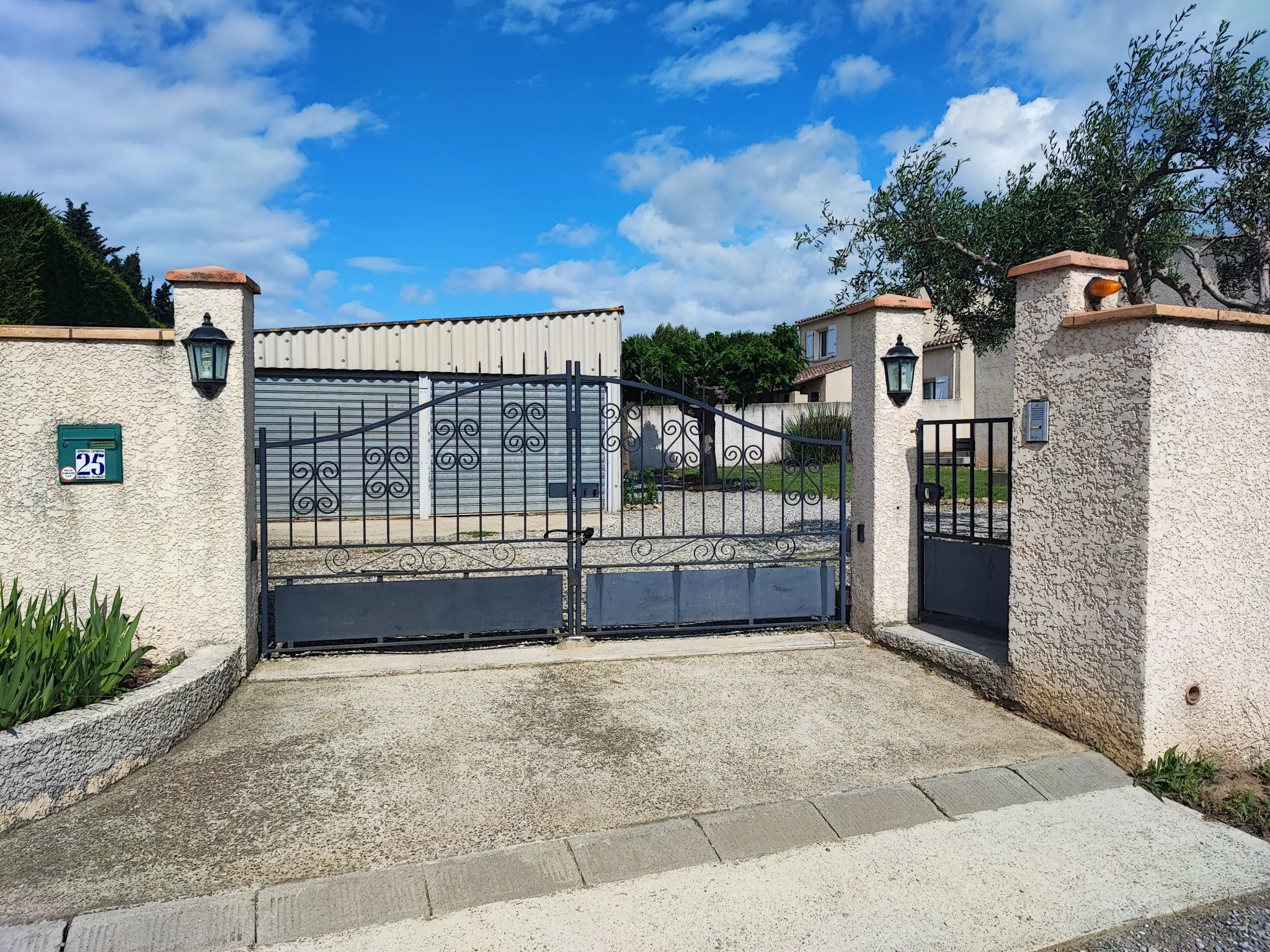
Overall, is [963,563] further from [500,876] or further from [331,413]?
[331,413]

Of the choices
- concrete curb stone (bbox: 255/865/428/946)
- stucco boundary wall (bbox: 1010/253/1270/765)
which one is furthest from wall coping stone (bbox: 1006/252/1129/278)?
concrete curb stone (bbox: 255/865/428/946)

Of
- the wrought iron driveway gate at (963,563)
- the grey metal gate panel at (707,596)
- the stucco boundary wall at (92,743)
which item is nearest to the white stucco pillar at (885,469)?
the wrought iron driveway gate at (963,563)

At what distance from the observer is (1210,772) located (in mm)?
4215

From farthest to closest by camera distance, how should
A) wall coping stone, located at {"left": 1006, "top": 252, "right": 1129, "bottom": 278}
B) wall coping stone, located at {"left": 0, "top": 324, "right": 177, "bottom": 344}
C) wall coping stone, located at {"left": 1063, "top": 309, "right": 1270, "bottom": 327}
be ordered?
1. wall coping stone, located at {"left": 0, "top": 324, "right": 177, "bottom": 344}
2. wall coping stone, located at {"left": 1006, "top": 252, "right": 1129, "bottom": 278}
3. wall coping stone, located at {"left": 1063, "top": 309, "right": 1270, "bottom": 327}

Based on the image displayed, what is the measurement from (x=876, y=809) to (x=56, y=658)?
13.0 ft

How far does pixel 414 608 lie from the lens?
19.3 feet

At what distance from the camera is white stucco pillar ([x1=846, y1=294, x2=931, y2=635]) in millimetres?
6168

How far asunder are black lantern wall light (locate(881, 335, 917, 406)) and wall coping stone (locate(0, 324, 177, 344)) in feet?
15.8

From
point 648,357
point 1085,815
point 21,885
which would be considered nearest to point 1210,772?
point 1085,815

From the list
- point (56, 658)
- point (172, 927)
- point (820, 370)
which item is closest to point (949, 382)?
point (820, 370)

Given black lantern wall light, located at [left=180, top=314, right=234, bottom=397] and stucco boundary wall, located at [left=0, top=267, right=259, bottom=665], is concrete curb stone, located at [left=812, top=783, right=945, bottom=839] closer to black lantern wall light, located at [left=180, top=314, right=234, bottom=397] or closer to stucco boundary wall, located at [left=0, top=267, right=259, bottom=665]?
stucco boundary wall, located at [left=0, top=267, right=259, bottom=665]

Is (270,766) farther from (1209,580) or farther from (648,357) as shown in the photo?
(648,357)

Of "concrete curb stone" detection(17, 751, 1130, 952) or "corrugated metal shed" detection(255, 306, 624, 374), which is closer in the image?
"concrete curb stone" detection(17, 751, 1130, 952)

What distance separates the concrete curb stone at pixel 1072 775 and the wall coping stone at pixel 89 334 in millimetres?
5340
